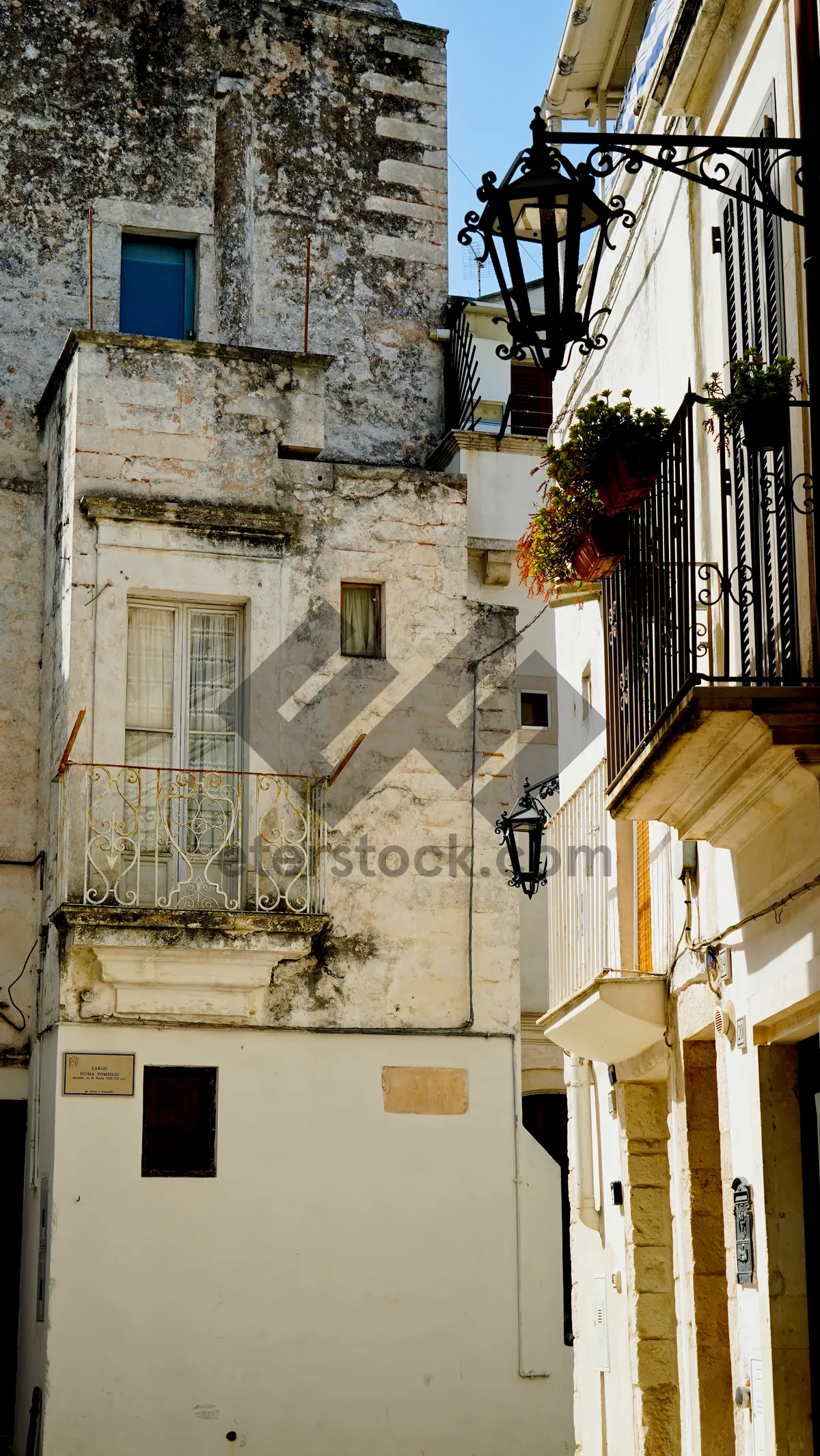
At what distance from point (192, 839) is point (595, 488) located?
6226 mm

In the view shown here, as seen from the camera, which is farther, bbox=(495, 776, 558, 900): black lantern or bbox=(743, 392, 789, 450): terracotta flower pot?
bbox=(495, 776, 558, 900): black lantern

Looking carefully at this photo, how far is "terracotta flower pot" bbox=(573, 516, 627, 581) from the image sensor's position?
8070 mm

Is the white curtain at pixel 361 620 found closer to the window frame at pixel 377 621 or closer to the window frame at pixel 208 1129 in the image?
the window frame at pixel 377 621

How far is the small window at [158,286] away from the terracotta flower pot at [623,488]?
887 centimetres

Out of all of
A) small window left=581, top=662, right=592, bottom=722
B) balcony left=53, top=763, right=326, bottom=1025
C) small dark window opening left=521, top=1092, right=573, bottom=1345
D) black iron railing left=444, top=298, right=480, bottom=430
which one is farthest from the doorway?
black iron railing left=444, top=298, right=480, bottom=430

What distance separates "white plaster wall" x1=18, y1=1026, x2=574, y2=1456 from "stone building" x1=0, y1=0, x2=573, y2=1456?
1.0 inches

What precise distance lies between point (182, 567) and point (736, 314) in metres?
7.01

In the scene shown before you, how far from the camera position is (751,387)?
20.4ft

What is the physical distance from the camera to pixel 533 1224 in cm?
1360

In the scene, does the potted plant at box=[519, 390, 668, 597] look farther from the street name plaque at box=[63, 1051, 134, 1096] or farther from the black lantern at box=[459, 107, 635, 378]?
the street name plaque at box=[63, 1051, 134, 1096]

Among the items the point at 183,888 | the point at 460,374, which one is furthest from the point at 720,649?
the point at 460,374

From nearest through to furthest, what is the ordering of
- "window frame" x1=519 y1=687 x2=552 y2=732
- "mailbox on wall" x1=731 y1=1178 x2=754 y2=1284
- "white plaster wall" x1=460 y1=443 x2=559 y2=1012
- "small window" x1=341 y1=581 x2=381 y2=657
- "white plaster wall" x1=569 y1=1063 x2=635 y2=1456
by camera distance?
"mailbox on wall" x1=731 y1=1178 x2=754 y2=1284
"white plaster wall" x1=569 y1=1063 x2=635 y2=1456
"small window" x1=341 y1=581 x2=381 y2=657
"white plaster wall" x1=460 y1=443 x2=559 y2=1012
"window frame" x1=519 y1=687 x2=552 y2=732

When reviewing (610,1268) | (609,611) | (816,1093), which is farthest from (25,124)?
(816,1093)

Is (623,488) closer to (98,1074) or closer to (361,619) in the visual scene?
(98,1074)
